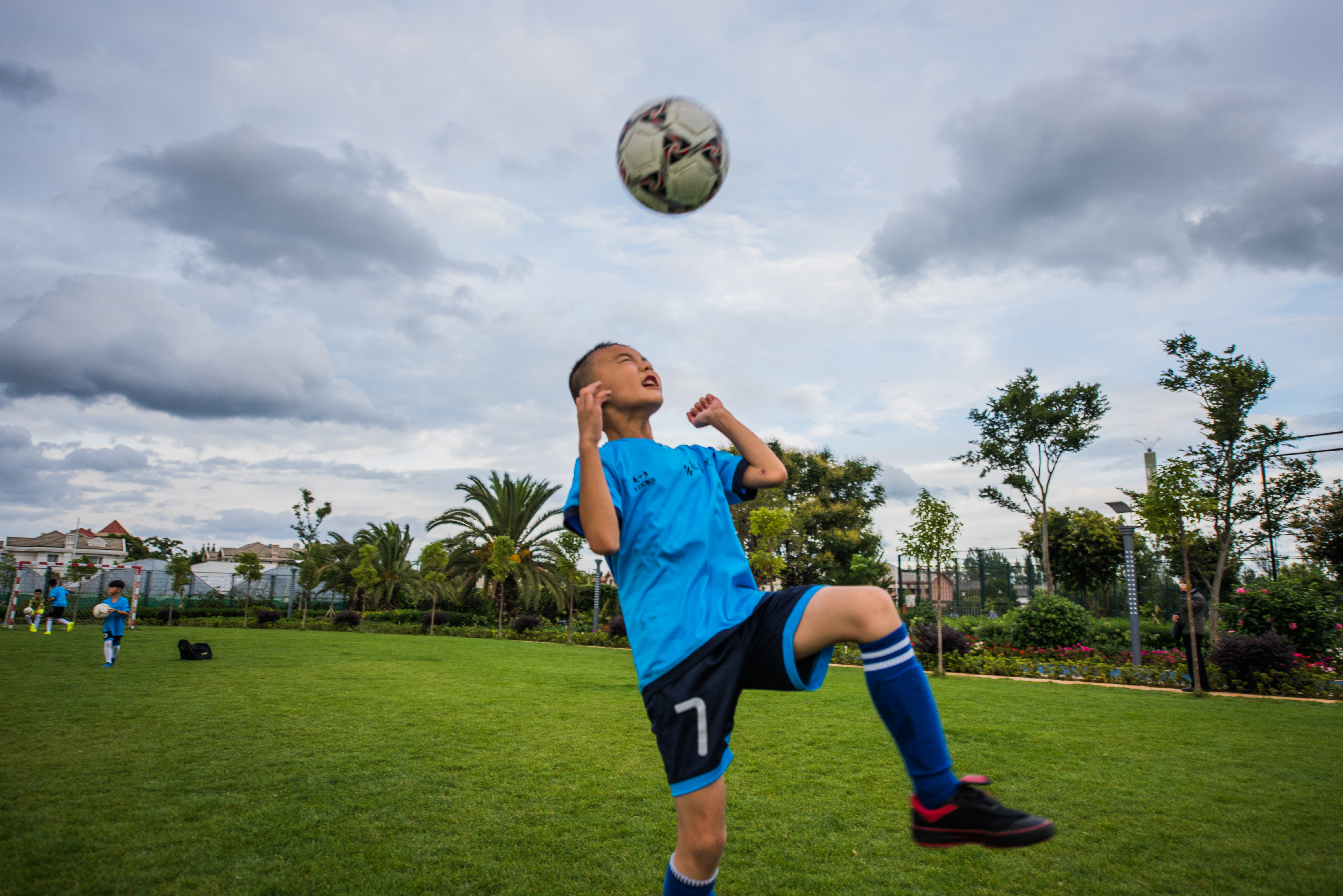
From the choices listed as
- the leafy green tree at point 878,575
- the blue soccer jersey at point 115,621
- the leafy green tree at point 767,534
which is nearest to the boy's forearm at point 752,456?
the blue soccer jersey at point 115,621

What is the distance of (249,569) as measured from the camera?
32.4 meters

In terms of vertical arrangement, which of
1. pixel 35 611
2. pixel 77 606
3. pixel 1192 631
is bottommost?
pixel 77 606

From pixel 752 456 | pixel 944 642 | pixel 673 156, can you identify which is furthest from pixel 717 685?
pixel 944 642

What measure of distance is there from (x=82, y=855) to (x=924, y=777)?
4518mm

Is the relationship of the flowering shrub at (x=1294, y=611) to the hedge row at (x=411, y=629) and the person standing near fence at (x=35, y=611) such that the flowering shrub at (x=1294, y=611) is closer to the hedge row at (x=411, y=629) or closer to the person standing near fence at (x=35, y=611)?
the hedge row at (x=411, y=629)

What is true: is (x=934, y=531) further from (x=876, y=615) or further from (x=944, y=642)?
(x=876, y=615)

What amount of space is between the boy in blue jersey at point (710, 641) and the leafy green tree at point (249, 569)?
3442cm

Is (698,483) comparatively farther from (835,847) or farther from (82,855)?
(82,855)

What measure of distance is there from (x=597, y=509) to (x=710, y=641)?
0.57 metres

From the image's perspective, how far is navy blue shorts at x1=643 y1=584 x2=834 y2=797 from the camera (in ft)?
7.15

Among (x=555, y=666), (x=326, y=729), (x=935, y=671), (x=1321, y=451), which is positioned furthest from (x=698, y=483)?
(x=1321, y=451)

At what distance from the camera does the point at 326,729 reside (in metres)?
7.33

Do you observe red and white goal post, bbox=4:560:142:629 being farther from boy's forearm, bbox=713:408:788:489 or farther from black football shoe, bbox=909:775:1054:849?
black football shoe, bbox=909:775:1054:849

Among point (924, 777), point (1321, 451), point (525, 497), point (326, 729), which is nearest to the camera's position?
point (924, 777)
